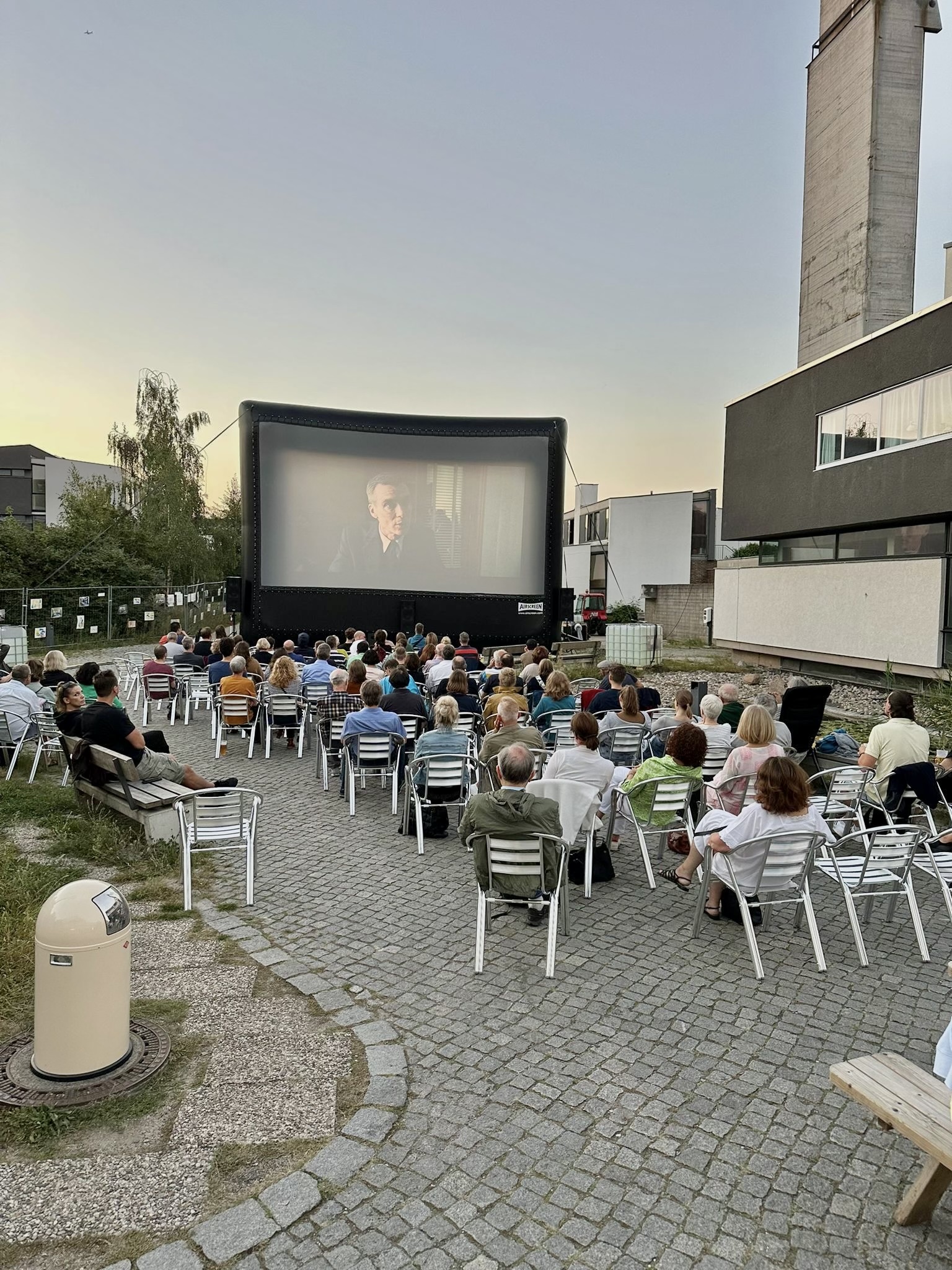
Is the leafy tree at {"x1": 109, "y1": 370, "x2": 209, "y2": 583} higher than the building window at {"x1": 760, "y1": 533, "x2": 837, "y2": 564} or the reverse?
higher

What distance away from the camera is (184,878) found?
495cm

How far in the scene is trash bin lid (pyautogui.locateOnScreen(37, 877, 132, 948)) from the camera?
304cm

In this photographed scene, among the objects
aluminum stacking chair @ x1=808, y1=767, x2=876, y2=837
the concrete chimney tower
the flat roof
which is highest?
the concrete chimney tower

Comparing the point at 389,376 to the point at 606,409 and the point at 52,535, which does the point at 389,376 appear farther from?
the point at 52,535

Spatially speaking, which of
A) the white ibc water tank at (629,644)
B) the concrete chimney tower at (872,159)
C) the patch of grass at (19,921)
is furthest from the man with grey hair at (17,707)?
the concrete chimney tower at (872,159)

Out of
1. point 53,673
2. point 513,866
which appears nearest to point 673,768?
point 513,866

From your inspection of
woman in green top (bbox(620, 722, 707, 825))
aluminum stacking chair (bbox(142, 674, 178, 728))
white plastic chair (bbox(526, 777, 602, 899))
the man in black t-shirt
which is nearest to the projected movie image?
aluminum stacking chair (bbox(142, 674, 178, 728))

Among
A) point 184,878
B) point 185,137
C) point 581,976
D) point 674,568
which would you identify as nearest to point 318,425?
point 185,137

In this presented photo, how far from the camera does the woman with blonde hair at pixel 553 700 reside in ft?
25.5

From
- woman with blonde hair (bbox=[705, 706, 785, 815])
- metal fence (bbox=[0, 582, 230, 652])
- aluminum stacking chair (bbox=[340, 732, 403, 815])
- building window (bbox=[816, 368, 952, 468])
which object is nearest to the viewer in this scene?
woman with blonde hair (bbox=[705, 706, 785, 815])

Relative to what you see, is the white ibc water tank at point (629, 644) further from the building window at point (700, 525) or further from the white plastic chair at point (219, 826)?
the building window at point (700, 525)

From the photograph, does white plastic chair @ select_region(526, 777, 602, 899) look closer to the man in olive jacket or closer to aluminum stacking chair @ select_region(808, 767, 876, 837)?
the man in olive jacket

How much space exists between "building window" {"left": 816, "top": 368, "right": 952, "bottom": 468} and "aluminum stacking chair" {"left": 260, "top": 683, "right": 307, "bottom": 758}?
426 inches

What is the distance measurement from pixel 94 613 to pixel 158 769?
19.6 meters
